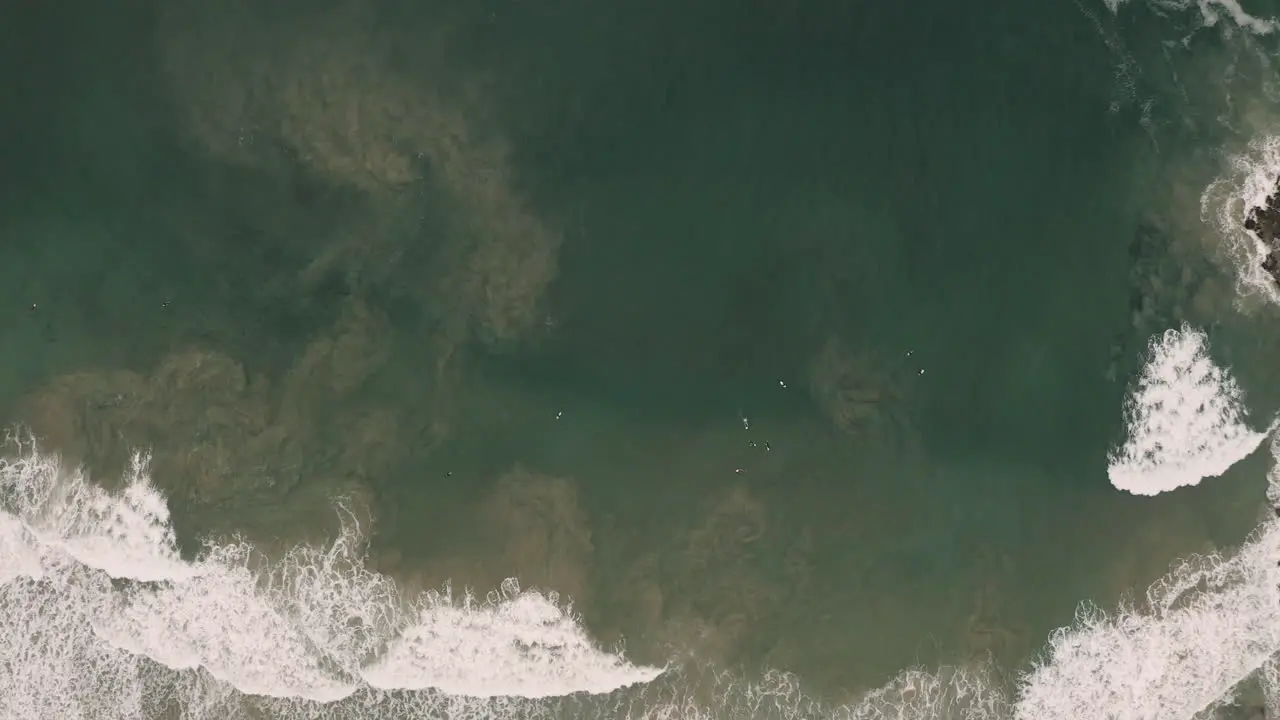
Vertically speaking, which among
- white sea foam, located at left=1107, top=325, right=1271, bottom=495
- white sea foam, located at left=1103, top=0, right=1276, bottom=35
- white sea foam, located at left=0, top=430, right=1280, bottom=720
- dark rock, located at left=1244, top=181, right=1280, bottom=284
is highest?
white sea foam, located at left=1103, top=0, right=1276, bottom=35

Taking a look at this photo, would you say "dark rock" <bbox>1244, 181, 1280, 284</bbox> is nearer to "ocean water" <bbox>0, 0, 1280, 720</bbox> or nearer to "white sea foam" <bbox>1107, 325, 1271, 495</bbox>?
"ocean water" <bbox>0, 0, 1280, 720</bbox>

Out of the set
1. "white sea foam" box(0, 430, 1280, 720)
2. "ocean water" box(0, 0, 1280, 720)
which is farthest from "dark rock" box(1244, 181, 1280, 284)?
"white sea foam" box(0, 430, 1280, 720)

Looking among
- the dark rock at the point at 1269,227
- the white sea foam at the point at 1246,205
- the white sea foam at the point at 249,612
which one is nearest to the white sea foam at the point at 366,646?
the white sea foam at the point at 249,612

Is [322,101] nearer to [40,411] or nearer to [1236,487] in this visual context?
[40,411]

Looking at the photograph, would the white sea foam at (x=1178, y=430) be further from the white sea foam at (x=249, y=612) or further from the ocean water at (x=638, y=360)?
the white sea foam at (x=249, y=612)

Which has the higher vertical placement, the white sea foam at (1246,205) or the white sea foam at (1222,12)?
the white sea foam at (1222,12)

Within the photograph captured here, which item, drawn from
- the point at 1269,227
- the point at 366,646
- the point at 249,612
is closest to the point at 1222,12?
the point at 1269,227

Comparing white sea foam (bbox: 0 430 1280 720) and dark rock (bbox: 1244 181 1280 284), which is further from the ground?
dark rock (bbox: 1244 181 1280 284)
